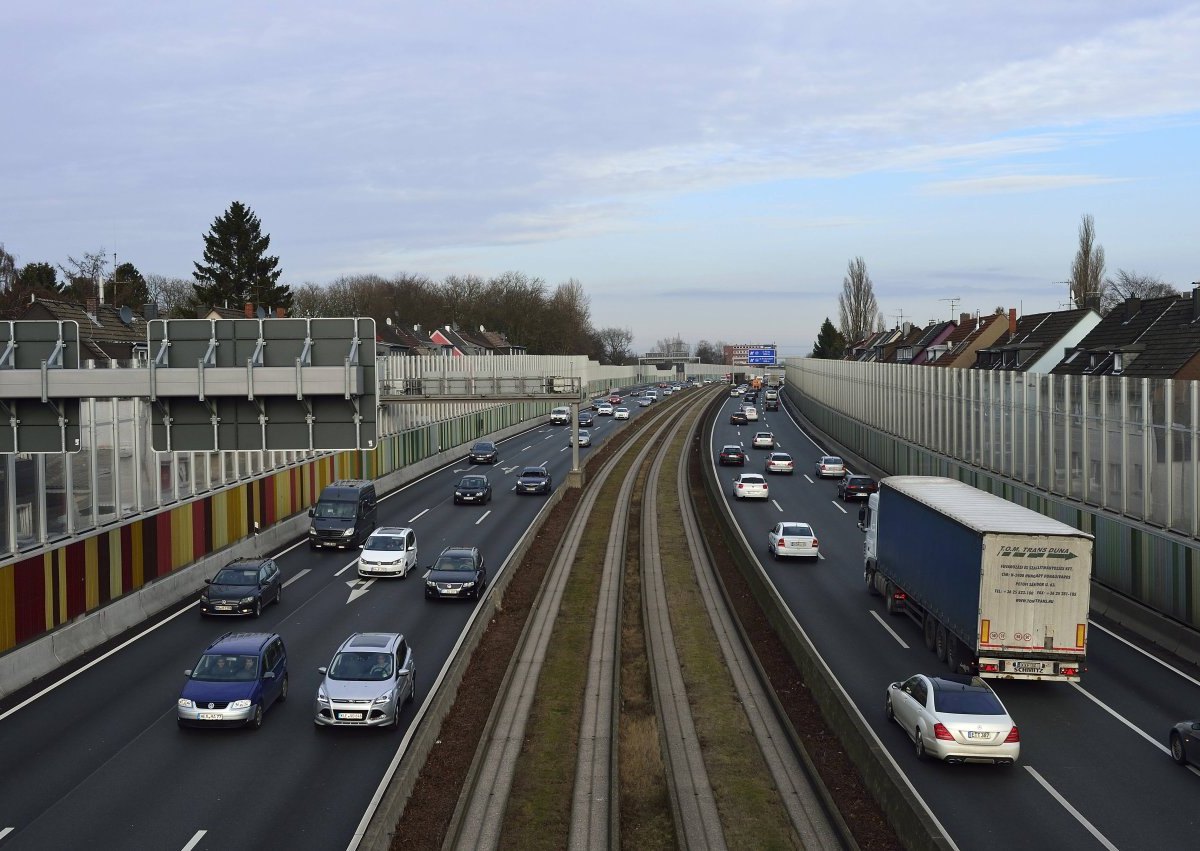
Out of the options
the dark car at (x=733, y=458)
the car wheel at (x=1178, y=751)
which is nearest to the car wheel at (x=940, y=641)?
the car wheel at (x=1178, y=751)

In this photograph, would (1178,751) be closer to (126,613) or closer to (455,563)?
(455,563)

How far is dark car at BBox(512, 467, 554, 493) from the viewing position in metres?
56.9

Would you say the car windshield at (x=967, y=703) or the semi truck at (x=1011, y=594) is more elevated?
the semi truck at (x=1011, y=594)

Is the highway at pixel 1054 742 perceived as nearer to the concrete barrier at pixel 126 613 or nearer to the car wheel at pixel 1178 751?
the car wheel at pixel 1178 751

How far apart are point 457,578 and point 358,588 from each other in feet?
13.3

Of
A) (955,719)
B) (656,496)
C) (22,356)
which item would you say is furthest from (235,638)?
(656,496)

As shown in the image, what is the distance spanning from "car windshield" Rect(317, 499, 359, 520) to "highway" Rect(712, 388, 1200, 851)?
1753cm

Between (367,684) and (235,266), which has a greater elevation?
(235,266)

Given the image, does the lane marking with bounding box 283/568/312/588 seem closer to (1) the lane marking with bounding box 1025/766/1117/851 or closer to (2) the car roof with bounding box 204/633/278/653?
(2) the car roof with bounding box 204/633/278/653

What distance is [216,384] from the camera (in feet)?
62.7

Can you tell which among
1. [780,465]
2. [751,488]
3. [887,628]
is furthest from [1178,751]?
[780,465]

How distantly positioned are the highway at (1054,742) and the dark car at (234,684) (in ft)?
39.3

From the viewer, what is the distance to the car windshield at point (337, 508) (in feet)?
137

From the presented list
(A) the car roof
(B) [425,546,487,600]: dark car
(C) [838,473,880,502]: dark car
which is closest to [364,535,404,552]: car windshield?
(B) [425,546,487,600]: dark car
